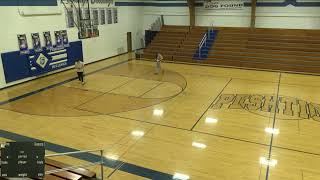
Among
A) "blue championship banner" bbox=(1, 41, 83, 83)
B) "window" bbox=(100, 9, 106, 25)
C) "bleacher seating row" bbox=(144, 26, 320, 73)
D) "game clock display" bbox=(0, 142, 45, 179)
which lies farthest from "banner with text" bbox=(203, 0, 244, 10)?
"game clock display" bbox=(0, 142, 45, 179)

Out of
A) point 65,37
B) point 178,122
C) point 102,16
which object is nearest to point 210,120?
point 178,122

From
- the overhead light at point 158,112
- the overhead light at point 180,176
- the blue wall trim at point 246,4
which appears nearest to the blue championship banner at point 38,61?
the blue wall trim at point 246,4

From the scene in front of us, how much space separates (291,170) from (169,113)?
3.83 meters

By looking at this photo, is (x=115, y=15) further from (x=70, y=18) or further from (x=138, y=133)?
(x=138, y=133)

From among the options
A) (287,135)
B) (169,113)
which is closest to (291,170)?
(287,135)

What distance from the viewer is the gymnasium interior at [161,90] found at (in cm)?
564

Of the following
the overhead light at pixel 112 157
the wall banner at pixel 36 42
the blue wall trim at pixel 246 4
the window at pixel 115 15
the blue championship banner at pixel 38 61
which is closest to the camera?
the overhead light at pixel 112 157

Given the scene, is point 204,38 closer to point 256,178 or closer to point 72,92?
point 72,92

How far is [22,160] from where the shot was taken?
139 inches

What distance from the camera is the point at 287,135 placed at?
6.97 meters

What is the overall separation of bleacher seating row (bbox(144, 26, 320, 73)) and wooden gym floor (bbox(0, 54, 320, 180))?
1482 mm

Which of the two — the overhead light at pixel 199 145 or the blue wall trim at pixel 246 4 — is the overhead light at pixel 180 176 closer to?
the overhead light at pixel 199 145

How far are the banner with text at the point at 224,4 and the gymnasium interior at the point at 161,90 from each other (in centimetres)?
6

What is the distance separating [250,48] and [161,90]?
7.03 m
